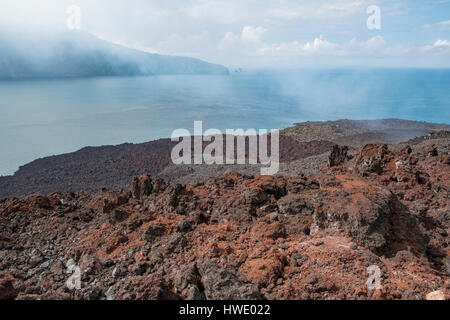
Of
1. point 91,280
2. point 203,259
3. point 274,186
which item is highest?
point 274,186

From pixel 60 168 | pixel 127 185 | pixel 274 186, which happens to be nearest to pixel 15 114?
pixel 60 168

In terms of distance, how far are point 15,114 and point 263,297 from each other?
52.7m

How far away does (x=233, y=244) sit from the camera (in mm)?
4176

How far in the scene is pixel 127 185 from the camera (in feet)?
65.4

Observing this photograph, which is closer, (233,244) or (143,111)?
(233,244)

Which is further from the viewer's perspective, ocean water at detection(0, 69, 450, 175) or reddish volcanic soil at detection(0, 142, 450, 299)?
ocean water at detection(0, 69, 450, 175)

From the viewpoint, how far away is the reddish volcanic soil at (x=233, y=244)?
10.8 feet

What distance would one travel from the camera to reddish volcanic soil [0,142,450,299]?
3.28 meters

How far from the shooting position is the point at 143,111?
53.8 metres

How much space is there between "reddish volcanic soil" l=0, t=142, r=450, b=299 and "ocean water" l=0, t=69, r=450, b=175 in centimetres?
2534

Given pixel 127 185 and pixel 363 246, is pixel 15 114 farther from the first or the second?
pixel 363 246

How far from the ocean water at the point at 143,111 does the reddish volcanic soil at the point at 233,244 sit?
25.3 meters

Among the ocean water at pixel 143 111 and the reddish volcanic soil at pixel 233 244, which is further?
the ocean water at pixel 143 111

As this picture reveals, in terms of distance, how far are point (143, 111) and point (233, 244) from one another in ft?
171
